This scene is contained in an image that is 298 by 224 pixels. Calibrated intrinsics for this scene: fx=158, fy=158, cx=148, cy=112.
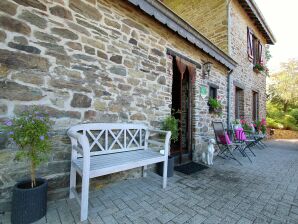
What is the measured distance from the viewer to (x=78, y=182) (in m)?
2.24

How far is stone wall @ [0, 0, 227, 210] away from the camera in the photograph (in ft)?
5.82

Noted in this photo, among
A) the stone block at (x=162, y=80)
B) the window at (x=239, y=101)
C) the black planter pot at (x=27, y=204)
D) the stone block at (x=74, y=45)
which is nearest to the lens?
the black planter pot at (x=27, y=204)

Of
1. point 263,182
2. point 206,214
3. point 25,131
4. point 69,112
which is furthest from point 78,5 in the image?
point 263,182

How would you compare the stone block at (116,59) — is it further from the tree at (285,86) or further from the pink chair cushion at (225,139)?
the tree at (285,86)

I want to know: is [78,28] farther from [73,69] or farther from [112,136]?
[112,136]

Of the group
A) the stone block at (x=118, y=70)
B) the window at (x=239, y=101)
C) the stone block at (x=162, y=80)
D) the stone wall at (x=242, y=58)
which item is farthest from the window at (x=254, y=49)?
the stone block at (x=118, y=70)

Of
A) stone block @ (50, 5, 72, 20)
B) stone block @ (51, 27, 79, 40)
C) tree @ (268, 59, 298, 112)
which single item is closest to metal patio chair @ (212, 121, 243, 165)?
stone block @ (51, 27, 79, 40)

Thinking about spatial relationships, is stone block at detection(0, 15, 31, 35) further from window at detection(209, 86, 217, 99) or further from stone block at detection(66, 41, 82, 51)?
window at detection(209, 86, 217, 99)

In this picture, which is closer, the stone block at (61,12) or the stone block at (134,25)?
the stone block at (61,12)

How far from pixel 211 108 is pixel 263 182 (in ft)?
7.99

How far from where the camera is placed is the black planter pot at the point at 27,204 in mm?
1566

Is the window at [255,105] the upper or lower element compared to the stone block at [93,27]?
lower

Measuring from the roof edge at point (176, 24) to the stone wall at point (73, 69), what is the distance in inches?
8.7

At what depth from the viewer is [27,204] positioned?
159cm
